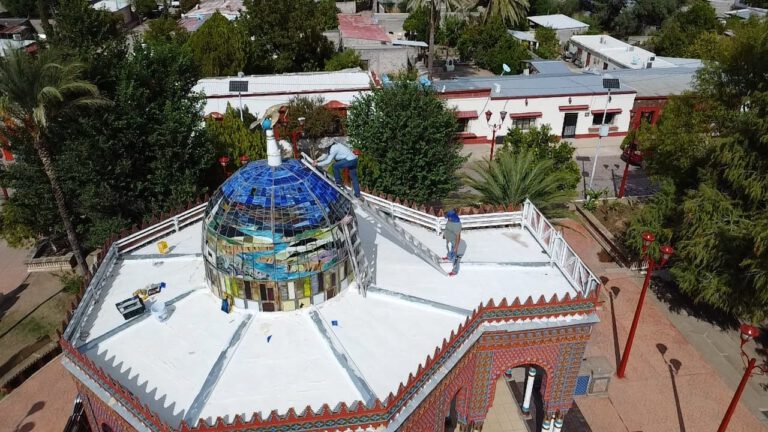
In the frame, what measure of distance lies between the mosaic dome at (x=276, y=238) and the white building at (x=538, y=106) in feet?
90.2

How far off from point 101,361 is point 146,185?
12.9 meters

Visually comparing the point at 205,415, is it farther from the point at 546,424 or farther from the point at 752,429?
the point at 752,429

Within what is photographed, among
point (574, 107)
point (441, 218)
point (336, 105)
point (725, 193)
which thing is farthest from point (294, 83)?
point (725, 193)

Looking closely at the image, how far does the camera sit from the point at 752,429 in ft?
60.6

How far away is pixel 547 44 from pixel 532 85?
858 inches

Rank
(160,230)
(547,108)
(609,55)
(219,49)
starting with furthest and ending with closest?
(609,55)
(219,49)
(547,108)
(160,230)

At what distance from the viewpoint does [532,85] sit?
44.9 m

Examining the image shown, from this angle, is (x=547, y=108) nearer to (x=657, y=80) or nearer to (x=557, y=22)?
(x=657, y=80)

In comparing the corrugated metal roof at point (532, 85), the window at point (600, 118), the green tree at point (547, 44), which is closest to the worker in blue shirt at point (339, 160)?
the corrugated metal roof at point (532, 85)

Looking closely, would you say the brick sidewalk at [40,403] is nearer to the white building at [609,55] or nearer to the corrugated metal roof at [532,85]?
the corrugated metal roof at [532,85]

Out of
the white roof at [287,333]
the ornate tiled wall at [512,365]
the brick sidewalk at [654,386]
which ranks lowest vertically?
the brick sidewalk at [654,386]

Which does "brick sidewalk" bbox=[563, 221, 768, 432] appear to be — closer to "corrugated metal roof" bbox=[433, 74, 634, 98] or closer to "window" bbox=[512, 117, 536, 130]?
"window" bbox=[512, 117, 536, 130]

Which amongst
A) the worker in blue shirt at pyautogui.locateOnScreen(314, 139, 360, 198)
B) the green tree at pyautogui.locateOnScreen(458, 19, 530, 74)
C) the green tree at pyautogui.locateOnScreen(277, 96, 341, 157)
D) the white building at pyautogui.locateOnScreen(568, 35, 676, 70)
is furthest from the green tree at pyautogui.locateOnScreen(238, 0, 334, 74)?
the worker in blue shirt at pyautogui.locateOnScreen(314, 139, 360, 198)

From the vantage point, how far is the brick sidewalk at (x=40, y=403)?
62.1ft
